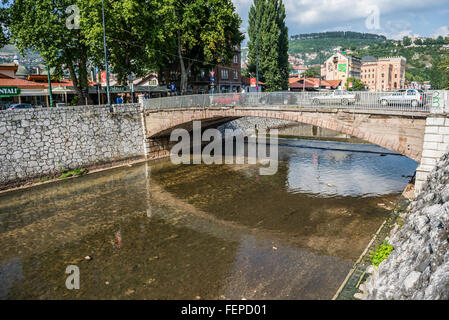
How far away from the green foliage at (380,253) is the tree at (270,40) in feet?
148

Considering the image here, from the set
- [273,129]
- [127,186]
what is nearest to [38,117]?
[127,186]

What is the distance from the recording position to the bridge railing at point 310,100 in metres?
17.6

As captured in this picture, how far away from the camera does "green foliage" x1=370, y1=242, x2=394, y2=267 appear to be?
431 inches

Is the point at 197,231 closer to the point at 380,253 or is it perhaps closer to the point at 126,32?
the point at 380,253

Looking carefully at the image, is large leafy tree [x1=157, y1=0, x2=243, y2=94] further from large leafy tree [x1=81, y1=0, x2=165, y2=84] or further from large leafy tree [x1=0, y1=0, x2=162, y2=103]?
large leafy tree [x1=0, y1=0, x2=162, y2=103]

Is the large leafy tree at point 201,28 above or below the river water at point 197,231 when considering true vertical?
above

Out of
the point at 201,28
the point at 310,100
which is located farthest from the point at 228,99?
the point at 201,28

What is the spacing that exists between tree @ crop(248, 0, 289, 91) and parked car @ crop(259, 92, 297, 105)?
31035mm

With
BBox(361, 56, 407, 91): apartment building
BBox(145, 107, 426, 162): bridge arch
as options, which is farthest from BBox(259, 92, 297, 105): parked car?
BBox(361, 56, 407, 91): apartment building

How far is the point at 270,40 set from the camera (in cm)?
5341

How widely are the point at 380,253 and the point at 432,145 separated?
7.20 meters

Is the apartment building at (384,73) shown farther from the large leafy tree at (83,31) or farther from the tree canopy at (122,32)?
the large leafy tree at (83,31)

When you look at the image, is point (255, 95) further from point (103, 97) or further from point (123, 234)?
point (103, 97)

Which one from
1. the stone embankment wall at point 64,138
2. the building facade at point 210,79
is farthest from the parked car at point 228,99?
the building facade at point 210,79
